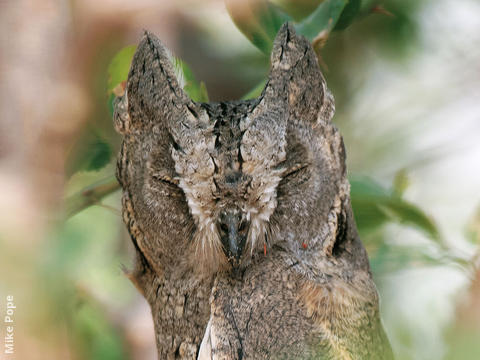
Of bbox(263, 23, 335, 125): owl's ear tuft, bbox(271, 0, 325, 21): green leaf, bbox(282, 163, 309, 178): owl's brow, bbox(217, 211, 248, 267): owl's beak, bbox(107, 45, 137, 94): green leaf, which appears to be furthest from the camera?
bbox(271, 0, 325, 21): green leaf

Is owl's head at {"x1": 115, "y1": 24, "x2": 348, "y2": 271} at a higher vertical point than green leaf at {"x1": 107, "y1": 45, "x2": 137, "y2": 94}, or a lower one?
lower

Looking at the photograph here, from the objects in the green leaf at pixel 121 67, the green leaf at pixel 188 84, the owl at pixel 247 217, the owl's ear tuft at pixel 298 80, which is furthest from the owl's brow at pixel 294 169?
the green leaf at pixel 121 67

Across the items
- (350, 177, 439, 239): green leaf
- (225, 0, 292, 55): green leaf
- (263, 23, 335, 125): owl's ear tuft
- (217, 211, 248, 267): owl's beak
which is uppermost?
(225, 0, 292, 55): green leaf

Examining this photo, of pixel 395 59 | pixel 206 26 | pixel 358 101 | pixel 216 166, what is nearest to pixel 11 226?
pixel 216 166

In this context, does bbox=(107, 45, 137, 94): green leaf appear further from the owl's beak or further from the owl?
the owl's beak

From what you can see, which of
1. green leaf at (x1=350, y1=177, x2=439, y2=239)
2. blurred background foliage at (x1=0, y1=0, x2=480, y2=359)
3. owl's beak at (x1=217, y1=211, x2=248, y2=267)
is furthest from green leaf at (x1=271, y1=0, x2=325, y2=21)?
owl's beak at (x1=217, y1=211, x2=248, y2=267)
